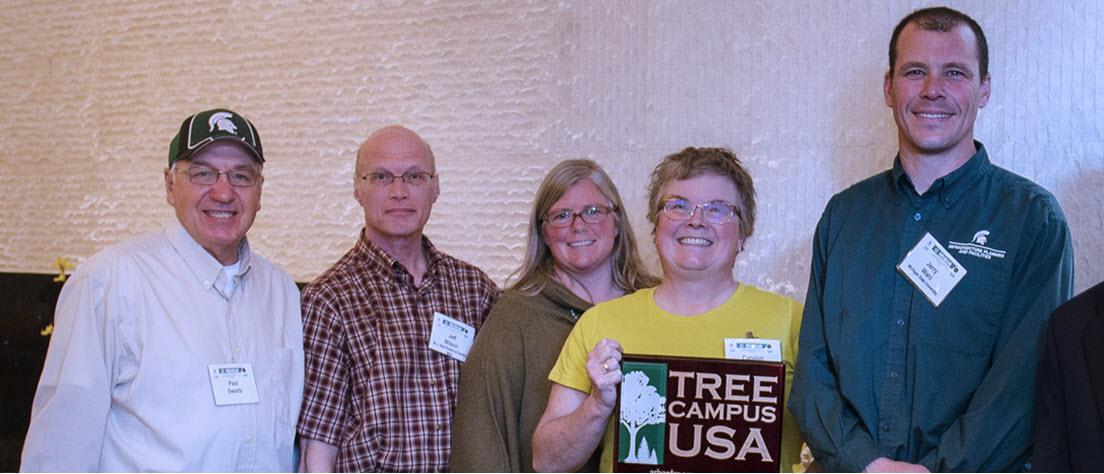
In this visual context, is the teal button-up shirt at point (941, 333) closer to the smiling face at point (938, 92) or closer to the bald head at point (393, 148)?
the smiling face at point (938, 92)

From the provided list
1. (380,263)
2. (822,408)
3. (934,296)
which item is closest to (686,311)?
(822,408)

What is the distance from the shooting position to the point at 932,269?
2496 millimetres

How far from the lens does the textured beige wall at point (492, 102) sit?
3381 millimetres

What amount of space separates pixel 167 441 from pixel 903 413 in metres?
1.78

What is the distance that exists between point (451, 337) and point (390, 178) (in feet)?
1.72

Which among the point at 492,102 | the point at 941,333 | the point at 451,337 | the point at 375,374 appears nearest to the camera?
the point at 941,333

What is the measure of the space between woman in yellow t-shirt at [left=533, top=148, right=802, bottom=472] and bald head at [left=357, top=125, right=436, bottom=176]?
2.86 ft

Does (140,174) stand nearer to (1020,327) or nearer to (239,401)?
(239,401)

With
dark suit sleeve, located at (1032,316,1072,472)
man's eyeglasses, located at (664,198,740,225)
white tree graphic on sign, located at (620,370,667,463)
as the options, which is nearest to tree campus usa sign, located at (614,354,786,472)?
white tree graphic on sign, located at (620,370,667,463)

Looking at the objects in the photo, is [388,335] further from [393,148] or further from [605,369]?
[605,369]

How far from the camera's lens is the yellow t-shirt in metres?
2.71

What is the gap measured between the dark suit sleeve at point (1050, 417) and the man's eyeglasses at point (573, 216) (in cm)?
129

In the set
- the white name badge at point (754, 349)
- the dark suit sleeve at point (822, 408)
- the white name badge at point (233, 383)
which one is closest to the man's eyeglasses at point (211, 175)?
the white name badge at point (233, 383)

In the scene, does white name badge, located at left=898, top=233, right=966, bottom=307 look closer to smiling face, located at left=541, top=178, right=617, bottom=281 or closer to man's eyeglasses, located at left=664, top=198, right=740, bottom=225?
man's eyeglasses, located at left=664, top=198, right=740, bottom=225
